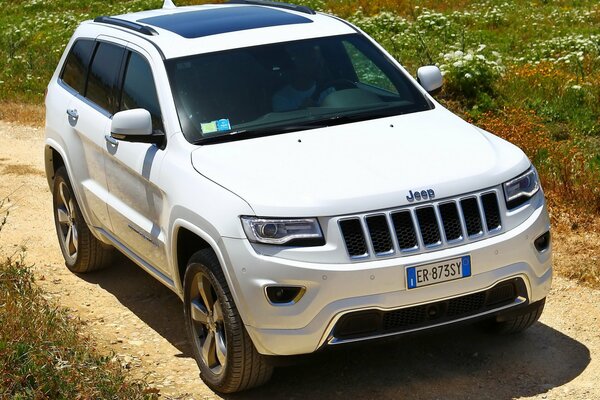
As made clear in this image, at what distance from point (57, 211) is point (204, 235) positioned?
3.07 metres

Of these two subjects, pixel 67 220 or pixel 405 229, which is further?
pixel 67 220

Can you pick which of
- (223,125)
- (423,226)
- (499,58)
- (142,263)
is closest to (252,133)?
(223,125)

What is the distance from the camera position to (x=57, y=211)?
8.86 m

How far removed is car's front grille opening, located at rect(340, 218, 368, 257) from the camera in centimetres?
579

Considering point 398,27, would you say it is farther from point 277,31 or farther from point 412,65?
point 277,31

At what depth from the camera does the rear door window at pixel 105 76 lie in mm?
7738

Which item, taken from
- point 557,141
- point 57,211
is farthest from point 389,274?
point 557,141

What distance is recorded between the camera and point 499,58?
13742mm

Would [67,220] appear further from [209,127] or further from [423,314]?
[423,314]

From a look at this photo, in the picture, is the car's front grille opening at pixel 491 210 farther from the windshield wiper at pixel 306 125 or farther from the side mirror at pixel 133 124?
the side mirror at pixel 133 124

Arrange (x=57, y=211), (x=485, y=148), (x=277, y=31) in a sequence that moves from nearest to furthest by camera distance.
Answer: (x=485, y=148)
(x=277, y=31)
(x=57, y=211)

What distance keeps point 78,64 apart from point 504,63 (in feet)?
25.6

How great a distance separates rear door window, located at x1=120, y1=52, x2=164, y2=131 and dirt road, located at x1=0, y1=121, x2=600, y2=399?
1354mm

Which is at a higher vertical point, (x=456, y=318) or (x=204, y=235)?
(x=204, y=235)
